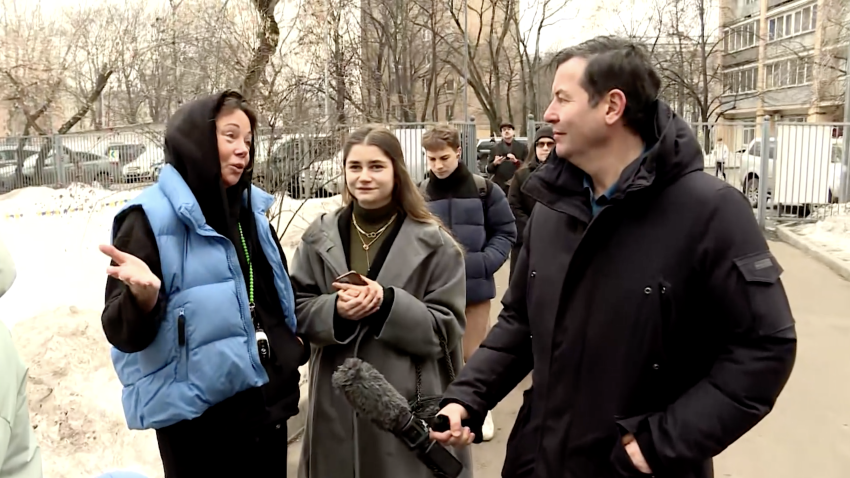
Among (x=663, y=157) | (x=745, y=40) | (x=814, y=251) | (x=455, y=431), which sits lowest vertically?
(x=814, y=251)

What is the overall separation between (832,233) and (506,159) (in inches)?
249

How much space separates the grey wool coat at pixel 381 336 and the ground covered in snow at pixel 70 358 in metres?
1.29

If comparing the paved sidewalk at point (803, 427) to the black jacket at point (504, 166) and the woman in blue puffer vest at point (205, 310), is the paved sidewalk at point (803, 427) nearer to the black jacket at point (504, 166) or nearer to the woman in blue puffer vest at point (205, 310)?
the woman in blue puffer vest at point (205, 310)

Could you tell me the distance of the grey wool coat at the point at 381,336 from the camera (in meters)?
3.05

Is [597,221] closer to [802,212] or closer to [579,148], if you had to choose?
[579,148]

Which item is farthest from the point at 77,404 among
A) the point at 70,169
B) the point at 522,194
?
the point at 70,169

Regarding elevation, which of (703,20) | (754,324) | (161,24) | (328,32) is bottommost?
(754,324)

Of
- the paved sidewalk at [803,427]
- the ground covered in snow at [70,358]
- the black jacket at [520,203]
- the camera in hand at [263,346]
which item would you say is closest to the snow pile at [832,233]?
the paved sidewalk at [803,427]

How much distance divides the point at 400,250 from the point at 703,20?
35311mm

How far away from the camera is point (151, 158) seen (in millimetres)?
14312

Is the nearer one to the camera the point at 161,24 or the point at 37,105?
the point at 161,24

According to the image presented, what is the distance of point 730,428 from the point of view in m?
1.80

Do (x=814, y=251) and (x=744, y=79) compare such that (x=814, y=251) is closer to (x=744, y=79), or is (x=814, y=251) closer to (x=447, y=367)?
(x=447, y=367)

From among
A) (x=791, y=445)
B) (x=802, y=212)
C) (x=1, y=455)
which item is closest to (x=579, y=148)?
(x=1, y=455)
